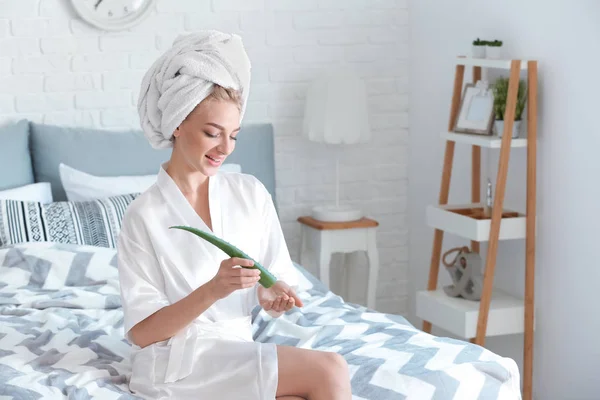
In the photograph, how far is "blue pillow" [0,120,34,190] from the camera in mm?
3822

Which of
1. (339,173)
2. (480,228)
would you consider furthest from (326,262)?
(480,228)

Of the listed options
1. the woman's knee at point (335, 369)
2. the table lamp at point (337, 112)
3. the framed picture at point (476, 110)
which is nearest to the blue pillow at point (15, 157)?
the table lamp at point (337, 112)

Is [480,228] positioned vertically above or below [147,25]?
below

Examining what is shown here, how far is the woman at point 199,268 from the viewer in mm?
2129

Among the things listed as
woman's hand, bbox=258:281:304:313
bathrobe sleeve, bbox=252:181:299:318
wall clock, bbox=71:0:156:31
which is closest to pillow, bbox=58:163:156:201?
wall clock, bbox=71:0:156:31

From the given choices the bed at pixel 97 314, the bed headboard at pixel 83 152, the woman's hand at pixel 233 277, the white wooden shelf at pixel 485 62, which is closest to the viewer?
the woman's hand at pixel 233 277

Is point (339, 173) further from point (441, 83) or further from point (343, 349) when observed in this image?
point (343, 349)

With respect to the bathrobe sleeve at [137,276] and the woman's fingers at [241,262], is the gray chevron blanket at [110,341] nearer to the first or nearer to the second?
the bathrobe sleeve at [137,276]

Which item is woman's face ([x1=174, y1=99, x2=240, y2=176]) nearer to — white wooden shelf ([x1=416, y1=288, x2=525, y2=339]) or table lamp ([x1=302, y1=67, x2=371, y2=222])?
white wooden shelf ([x1=416, y1=288, x2=525, y2=339])

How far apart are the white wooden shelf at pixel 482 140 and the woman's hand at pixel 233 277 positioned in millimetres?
1773

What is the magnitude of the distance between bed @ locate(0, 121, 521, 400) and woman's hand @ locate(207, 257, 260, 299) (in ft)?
1.22

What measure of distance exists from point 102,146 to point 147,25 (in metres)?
0.59

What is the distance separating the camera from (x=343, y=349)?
2.63 m

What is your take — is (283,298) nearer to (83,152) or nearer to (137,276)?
(137,276)
